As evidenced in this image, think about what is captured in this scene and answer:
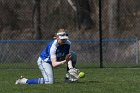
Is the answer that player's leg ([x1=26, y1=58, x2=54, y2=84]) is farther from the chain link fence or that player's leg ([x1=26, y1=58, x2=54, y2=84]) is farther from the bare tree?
the bare tree

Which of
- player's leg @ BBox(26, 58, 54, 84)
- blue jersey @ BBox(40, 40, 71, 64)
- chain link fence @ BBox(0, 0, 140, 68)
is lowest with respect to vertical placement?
player's leg @ BBox(26, 58, 54, 84)

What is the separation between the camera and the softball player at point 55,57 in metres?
12.9

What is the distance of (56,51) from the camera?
1304cm

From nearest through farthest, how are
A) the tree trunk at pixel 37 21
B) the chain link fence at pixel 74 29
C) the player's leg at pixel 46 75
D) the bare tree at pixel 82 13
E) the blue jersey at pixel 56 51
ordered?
the blue jersey at pixel 56 51 → the player's leg at pixel 46 75 → the chain link fence at pixel 74 29 → the tree trunk at pixel 37 21 → the bare tree at pixel 82 13

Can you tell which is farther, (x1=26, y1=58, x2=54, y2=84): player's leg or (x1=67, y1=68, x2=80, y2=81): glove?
(x1=26, y1=58, x2=54, y2=84): player's leg

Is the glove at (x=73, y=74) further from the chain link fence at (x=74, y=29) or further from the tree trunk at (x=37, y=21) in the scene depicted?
the tree trunk at (x=37, y=21)

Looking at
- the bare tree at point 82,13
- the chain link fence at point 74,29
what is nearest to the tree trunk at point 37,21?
the chain link fence at point 74,29

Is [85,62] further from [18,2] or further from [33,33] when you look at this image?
[18,2]

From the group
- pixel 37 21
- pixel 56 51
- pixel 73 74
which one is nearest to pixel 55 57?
pixel 56 51

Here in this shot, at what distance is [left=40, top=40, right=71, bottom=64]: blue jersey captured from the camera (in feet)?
42.4

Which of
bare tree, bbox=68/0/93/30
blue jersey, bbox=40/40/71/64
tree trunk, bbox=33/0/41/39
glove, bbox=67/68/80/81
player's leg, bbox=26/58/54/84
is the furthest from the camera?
bare tree, bbox=68/0/93/30

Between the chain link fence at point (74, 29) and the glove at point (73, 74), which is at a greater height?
the chain link fence at point (74, 29)

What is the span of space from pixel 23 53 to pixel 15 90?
53.4 ft

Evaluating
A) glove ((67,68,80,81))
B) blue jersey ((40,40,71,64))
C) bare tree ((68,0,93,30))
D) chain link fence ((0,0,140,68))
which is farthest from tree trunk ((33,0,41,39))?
glove ((67,68,80,81))
